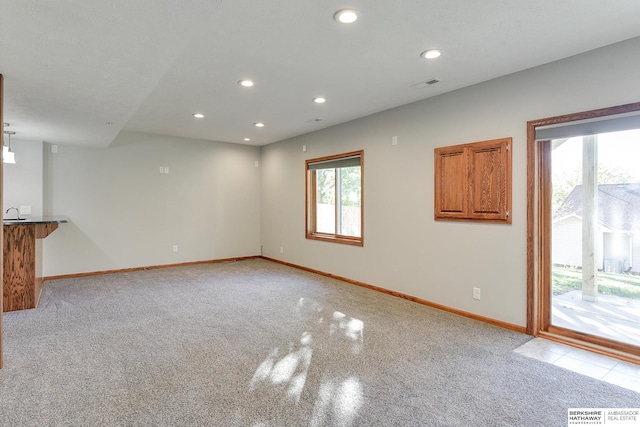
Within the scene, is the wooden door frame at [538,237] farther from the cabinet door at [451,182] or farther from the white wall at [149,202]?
the white wall at [149,202]

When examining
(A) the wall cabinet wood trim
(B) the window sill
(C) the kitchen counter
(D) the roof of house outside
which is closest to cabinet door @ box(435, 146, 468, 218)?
(A) the wall cabinet wood trim

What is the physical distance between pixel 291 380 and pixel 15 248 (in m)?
3.75

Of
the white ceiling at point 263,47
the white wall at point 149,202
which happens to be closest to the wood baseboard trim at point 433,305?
the white wall at point 149,202

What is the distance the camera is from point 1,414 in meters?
2.02

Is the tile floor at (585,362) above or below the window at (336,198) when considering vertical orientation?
below

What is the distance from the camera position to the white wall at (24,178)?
5164mm

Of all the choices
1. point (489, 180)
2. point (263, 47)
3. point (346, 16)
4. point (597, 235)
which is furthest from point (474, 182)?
point (263, 47)

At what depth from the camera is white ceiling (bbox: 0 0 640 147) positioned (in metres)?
1.95

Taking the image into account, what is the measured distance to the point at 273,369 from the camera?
256cm

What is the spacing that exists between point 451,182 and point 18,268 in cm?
507

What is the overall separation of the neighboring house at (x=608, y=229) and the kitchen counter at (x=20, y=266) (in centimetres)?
539

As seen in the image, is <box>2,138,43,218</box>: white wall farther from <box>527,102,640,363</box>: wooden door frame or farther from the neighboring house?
the neighboring house

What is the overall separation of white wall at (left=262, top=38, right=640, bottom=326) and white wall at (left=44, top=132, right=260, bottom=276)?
2025 mm

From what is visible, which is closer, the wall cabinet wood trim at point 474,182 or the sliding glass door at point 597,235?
the sliding glass door at point 597,235
